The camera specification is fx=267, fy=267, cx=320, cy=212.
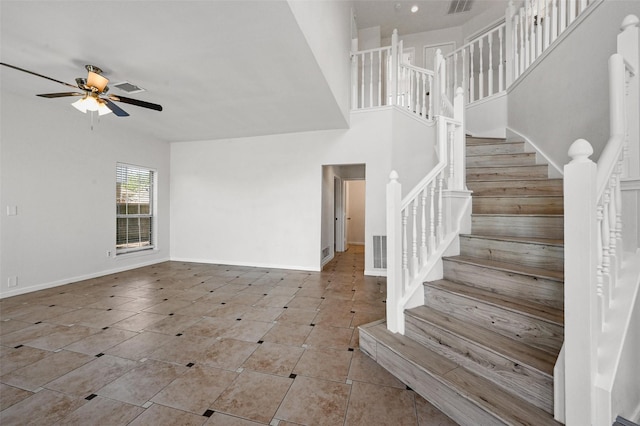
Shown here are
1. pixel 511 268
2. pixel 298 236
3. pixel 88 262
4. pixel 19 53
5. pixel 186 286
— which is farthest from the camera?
pixel 298 236

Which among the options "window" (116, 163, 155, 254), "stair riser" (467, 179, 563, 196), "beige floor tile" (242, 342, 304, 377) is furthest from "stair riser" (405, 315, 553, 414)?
"window" (116, 163, 155, 254)

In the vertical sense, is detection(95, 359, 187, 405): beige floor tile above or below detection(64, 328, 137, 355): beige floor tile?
below

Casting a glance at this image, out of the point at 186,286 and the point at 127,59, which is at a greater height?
the point at 127,59

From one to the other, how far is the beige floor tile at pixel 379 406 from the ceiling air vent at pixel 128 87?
401 cm

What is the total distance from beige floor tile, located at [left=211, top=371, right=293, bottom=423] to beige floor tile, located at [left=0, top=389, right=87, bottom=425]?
0.89 metres

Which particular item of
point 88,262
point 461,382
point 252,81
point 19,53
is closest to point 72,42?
point 19,53

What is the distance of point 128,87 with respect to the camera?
3.34 meters

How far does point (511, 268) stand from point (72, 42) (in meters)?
4.17

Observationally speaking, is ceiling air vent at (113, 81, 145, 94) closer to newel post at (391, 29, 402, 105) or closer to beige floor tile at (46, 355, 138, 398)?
beige floor tile at (46, 355, 138, 398)

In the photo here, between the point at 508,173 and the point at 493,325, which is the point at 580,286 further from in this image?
the point at 508,173

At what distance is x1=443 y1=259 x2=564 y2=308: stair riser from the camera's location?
5.48 ft

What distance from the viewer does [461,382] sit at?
1.52 meters

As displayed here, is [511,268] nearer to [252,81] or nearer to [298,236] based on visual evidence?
[252,81]

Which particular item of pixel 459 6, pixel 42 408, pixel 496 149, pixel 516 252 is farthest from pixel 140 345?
pixel 459 6
